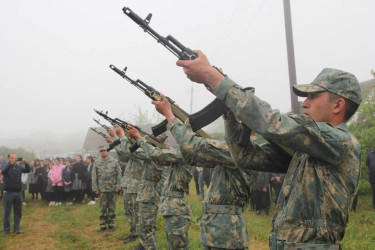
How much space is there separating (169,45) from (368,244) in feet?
20.5

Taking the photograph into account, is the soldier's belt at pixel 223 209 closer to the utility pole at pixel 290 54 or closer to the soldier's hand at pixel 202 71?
the soldier's hand at pixel 202 71

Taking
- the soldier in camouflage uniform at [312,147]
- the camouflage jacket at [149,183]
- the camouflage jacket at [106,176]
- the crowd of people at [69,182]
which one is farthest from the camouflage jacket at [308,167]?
the crowd of people at [69,182]

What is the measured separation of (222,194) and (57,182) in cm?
1413

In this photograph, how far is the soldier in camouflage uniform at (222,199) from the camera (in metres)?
3.70

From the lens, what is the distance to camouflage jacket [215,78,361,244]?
180cm

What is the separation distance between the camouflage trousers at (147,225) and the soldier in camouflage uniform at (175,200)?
4.57 feet

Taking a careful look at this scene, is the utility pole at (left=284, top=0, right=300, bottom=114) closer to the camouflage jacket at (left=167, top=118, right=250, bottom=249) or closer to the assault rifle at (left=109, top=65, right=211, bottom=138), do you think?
the assault rifle at (left=109, top=65, right=211, bottom=138)

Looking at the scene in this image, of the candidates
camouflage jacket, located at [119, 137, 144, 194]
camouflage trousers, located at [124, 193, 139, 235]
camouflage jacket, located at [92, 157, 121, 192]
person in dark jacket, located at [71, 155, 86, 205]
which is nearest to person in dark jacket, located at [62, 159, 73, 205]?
person in dark jacket, located at [71, 155, 86, 205]

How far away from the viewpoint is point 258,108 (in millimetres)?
1788

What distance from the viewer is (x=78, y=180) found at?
16.1 m

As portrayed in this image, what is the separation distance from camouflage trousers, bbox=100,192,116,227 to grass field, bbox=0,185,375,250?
1.26 ft

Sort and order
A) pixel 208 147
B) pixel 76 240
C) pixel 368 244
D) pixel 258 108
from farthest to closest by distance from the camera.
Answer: pixel 76 240
pixel 368 244
pixel 208 147
pixel 258 108

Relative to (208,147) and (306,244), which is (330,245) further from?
(208,147)

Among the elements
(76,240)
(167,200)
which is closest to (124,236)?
(76,240)
